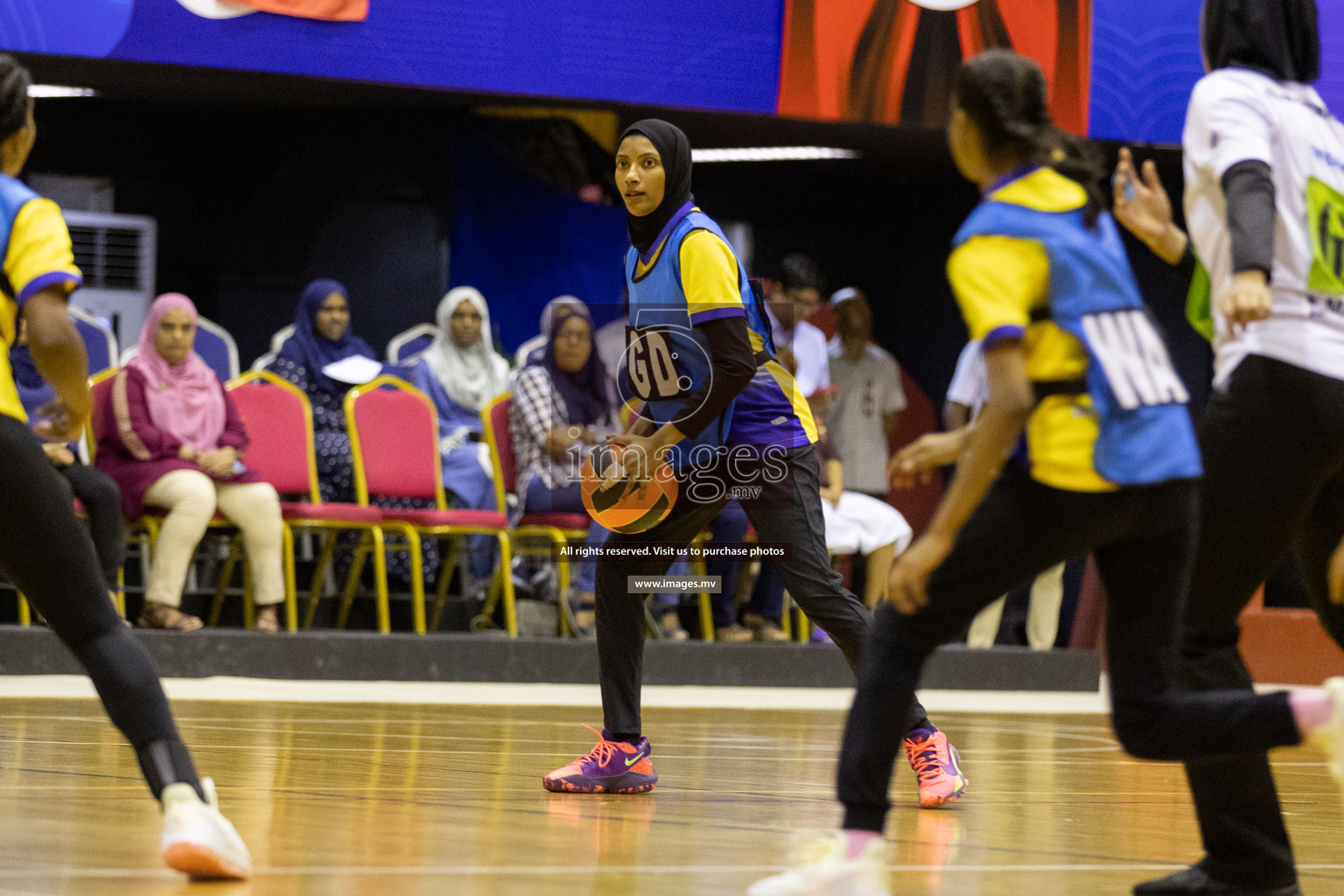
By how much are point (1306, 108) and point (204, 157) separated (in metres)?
9.95

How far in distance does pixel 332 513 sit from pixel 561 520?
1.09 metres

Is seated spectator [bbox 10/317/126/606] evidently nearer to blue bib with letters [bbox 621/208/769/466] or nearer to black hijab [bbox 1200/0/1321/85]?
blue bib with letters [bbox 621/208/769/466]

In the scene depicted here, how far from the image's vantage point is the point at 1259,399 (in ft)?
9.05

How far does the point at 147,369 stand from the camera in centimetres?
778

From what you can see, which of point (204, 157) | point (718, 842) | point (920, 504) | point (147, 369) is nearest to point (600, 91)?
point (147, 369)

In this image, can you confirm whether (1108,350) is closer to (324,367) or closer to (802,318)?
(324,367)

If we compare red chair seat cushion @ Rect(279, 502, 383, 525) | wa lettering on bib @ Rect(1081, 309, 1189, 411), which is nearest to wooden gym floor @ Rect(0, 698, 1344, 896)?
wa lettering on bib @ Rect(1081, 309, 1189, 411)

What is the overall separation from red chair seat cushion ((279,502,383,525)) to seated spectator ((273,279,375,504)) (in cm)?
41

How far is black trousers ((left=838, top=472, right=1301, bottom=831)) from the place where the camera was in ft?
8.30

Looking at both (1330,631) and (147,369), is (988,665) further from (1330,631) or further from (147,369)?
(1330,631)

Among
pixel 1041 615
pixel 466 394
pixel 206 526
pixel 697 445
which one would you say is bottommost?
pixel 1041 615

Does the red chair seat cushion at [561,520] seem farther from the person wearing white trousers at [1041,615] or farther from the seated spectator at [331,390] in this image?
the person wearing white trousers at [1041,615]

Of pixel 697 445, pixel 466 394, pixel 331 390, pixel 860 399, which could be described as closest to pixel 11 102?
pixel 697 445

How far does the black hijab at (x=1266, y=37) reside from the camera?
2.93 meters
